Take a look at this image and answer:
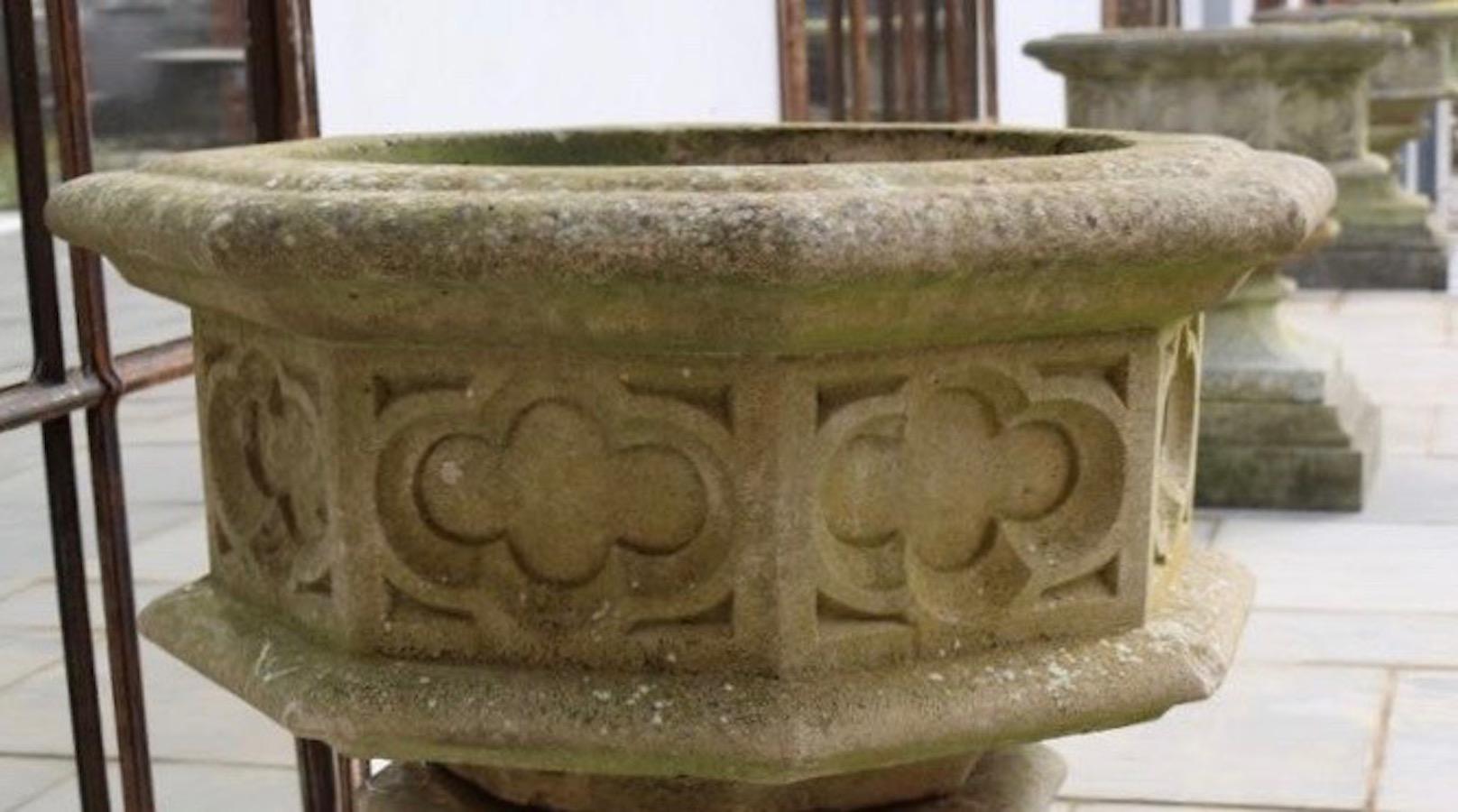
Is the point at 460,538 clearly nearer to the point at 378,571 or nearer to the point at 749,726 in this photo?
the point at 378,571

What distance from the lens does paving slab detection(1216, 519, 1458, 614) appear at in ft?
15.5

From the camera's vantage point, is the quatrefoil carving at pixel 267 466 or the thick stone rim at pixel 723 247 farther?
the quatrefoil carving at pixel 267 466

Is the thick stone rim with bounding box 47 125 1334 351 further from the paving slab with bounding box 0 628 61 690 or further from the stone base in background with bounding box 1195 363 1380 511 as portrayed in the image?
the stone base in background with bounding box 1195 363 1380 511

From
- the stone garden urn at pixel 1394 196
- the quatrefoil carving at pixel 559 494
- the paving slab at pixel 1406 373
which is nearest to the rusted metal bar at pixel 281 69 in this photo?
the quatrefoil carving at pixel 559 494

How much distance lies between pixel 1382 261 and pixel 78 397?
7.33 m

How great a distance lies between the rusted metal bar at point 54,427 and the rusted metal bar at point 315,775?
0.37 meters

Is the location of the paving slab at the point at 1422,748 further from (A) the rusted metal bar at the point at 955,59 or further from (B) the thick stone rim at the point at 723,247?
(A) the rusted metal bar at the point at 955,59

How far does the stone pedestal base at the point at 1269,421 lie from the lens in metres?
5.55

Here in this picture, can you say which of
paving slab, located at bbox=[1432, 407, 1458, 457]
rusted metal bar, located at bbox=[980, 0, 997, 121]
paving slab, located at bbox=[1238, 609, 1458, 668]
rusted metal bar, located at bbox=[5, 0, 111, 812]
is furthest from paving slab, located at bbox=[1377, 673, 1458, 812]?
rusted metal bar, located at bbox=[980, 0, 997, 121]

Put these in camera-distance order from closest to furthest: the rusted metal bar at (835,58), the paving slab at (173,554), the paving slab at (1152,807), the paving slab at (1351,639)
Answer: the paving slab at (173,554) → the paving slab at (1152,807) → the paving slab at (1351,639) → the rusted metal bar at (835,58)

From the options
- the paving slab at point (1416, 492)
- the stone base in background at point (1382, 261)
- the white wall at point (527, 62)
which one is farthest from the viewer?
the stone base in background at point (1382, 261)

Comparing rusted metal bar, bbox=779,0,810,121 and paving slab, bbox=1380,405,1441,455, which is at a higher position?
rusted metal bar, bbox=779,0,810,121

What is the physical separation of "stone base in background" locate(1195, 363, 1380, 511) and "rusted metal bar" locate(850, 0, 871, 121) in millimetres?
1182

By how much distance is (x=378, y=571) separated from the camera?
71.7 inches
